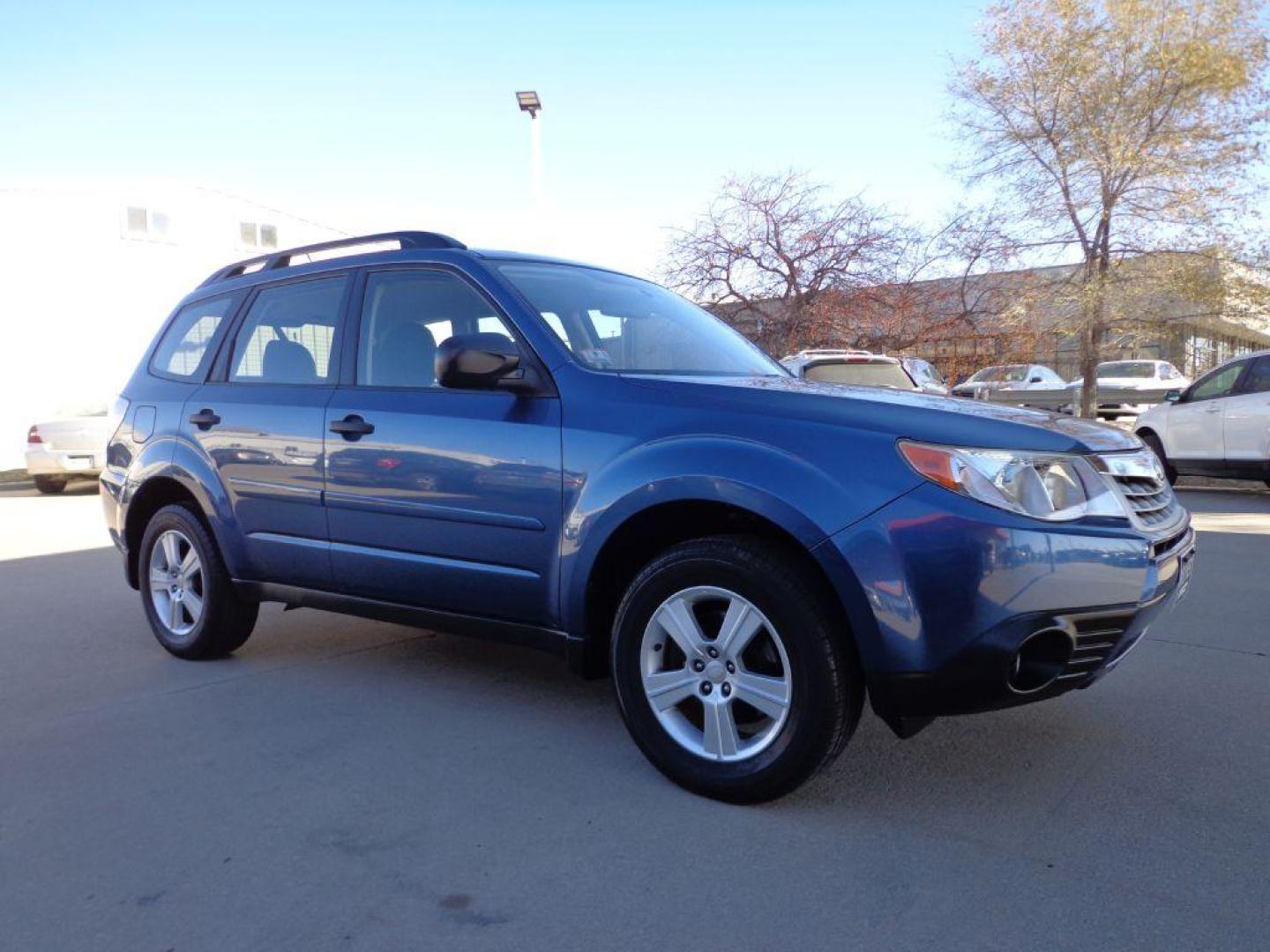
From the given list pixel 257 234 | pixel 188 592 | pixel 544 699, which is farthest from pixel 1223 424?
pixel 257 234

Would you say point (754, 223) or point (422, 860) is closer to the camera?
point (422, 860)

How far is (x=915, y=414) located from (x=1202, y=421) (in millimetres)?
10324

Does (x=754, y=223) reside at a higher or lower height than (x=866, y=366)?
higher

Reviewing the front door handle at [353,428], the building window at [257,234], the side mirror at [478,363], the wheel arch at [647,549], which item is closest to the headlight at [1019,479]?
the wheel arch at [647,549]

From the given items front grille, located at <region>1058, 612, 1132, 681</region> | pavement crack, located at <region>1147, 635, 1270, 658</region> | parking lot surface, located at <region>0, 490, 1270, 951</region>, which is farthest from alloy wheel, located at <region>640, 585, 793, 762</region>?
pavement crack, located at <region>1147, 635, 1270, 658</region>

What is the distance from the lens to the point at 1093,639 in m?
2.83

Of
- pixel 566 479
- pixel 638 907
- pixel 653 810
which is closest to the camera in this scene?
pixel 638 907

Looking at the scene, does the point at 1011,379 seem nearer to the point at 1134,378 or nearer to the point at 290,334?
the point at 1134,378

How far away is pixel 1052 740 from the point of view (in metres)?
3.65

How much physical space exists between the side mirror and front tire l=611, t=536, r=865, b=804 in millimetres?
852

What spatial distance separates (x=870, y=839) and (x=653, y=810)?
0.64 m

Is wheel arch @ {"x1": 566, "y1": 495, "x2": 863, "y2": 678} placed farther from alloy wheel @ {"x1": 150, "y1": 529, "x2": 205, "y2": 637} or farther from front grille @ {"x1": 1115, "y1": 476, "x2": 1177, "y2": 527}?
alloy wheel @ {"x1": 150, "y1": 529, "x2": 205, "y2": 637}

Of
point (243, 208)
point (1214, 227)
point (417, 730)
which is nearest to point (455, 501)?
point (417, 730)

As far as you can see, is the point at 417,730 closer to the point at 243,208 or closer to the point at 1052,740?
the point at 1052,740
